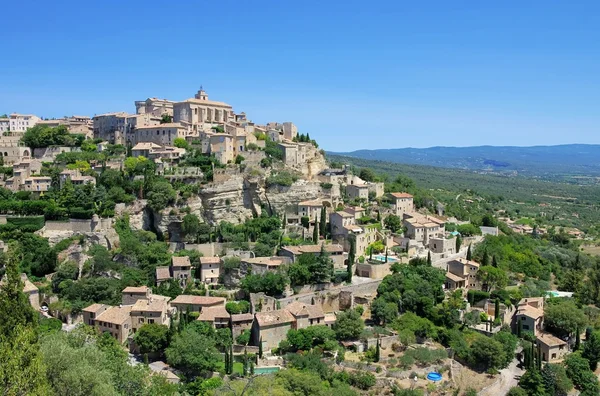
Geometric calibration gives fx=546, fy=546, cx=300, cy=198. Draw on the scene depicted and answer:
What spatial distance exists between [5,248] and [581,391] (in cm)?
4227

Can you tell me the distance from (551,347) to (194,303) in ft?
82.6

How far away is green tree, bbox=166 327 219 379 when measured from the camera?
1251 inches

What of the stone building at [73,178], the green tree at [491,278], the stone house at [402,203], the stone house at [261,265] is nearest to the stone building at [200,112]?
the stone building at [73,178]

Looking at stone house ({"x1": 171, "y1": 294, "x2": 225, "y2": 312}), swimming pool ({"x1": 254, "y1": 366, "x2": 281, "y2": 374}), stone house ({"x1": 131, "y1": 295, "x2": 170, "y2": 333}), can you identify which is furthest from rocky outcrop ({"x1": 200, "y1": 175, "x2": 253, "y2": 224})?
swimming pool ({"x1": 254, "y1": 366, "x2": 281, "y2": 374})

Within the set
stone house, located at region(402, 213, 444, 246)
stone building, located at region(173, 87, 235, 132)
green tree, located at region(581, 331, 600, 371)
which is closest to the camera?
green tree, located at region(581, 331, 600, 371)

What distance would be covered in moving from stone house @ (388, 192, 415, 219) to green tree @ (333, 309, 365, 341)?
20.2 m

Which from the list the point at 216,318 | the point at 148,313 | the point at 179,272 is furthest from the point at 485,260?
the point at 148,313

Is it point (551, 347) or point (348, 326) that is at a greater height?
point (348, 326)

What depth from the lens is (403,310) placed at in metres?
40.7

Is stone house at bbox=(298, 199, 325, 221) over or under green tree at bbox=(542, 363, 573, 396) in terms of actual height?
over

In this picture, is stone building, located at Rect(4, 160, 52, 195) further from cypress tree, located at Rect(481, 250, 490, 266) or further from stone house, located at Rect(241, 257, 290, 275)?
cypress tree, located at Rect(481, 250, 490, 266)

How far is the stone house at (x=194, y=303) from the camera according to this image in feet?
124

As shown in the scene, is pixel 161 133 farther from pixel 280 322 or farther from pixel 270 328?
pixel 270 328

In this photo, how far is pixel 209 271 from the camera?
138 feet
